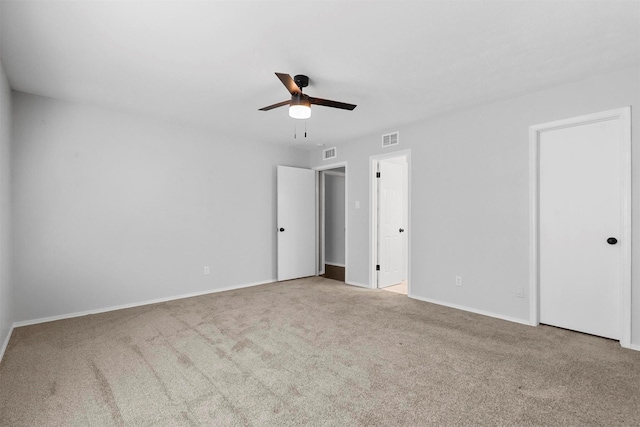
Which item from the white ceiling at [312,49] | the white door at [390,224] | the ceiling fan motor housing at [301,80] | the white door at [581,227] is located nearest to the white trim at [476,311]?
the white door at [581,227]

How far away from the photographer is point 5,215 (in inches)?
117

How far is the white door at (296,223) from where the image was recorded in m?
5.61

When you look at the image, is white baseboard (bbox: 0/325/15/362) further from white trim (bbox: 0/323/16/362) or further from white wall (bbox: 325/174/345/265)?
white wall (bbox: 325/174/345/265)

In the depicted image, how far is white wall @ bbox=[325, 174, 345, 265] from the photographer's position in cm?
737

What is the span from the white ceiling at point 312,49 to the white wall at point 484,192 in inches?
9.3

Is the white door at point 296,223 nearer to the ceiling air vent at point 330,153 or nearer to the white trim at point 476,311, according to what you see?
the ceiling air vent at point 330,153

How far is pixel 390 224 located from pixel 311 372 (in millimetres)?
3337

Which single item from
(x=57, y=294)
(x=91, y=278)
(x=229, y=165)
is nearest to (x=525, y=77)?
(x=229, y=165)

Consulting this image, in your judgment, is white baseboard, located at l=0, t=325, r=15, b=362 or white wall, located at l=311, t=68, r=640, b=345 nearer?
white baseboard, located at l=0, t=325, r=15, b=362

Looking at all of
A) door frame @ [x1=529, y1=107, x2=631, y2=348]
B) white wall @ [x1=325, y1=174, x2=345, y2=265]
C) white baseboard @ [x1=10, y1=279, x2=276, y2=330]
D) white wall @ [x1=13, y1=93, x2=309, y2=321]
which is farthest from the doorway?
door frame @ [x1=529, y1=107, x2=631, y2=348]

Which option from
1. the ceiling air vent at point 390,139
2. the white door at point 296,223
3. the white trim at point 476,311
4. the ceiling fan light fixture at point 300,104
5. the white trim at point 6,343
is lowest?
the white trim at point 476,311

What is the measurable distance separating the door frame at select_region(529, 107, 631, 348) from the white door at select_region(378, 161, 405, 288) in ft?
7.01

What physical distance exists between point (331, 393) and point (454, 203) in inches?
113

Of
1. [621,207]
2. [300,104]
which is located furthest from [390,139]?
[621,207]
